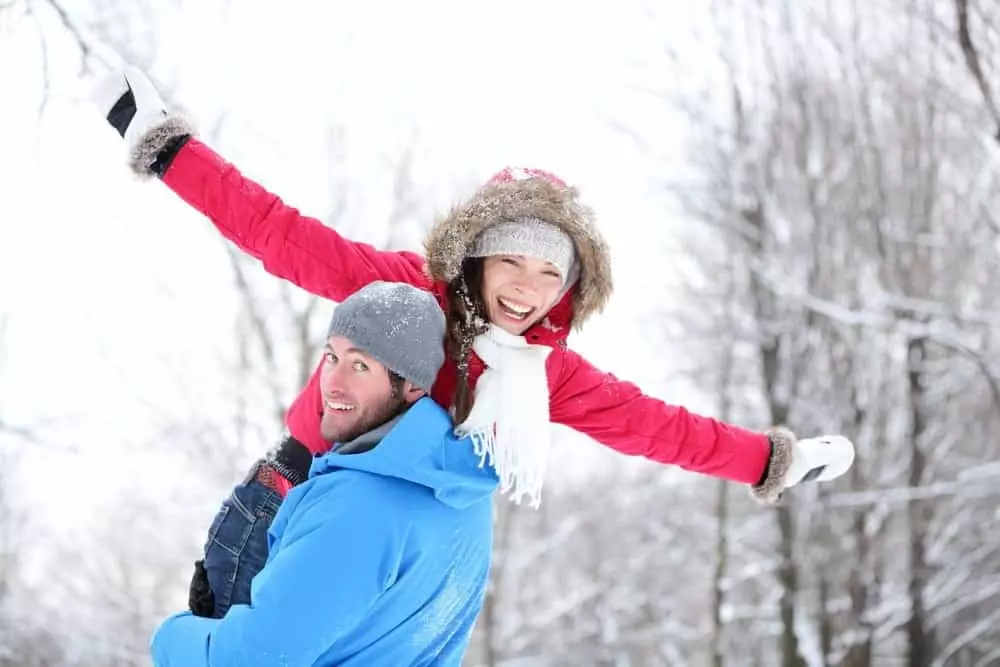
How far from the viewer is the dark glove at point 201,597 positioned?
2.26m

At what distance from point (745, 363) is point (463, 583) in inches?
370

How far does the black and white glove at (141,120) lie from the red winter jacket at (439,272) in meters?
0.04

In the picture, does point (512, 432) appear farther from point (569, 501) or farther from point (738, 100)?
point (569, 501)

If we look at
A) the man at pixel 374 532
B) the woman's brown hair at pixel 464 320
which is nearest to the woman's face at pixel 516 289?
the woman's brown hair at pixel 464 320

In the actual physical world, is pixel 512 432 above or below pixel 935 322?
below

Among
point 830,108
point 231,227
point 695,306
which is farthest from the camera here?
point 695,306

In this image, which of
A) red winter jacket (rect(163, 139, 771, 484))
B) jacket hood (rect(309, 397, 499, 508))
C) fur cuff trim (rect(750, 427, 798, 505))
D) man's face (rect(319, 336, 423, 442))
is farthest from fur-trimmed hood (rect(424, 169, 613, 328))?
fur cuff trim (rect(750, 427, 798, 505))

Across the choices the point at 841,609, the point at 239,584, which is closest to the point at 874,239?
the point at 841,609

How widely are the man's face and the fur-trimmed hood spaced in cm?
43

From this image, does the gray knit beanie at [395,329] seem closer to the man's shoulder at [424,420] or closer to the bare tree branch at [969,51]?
the man's shoulder at [424,420]

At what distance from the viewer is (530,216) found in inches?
97.0

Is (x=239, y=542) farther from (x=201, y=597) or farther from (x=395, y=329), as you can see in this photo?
(x=395, y=329)

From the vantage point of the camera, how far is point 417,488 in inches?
75.5

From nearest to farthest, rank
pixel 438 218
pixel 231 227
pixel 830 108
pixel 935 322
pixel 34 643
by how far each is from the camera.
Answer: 1. pixel 231 227
2. pixel 438 218
3. pixel 34 643
4. pixel 935 322
5. pixel 830 108
